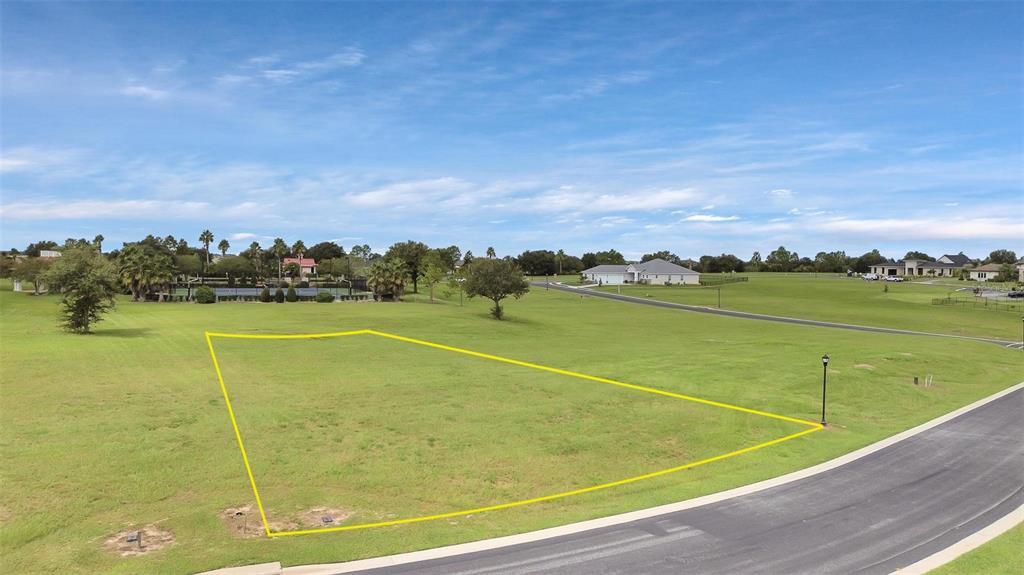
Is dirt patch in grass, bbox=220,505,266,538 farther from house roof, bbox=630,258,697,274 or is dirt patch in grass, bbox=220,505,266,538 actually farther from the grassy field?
house roof, bbox=630,258,697,274

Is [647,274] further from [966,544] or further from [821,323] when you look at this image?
[966,544]

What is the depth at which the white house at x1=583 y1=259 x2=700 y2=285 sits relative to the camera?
176m

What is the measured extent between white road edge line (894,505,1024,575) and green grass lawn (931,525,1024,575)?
0.18 m

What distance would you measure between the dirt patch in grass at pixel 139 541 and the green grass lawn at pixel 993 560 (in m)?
20.1

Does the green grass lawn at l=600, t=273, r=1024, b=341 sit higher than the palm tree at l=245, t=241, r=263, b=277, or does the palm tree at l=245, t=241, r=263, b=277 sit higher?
the palm tree at l=245, t=241, r=263, b=277

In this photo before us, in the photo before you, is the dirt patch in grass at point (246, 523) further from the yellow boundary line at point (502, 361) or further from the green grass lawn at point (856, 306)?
the green grass lawn at point (856, 306)

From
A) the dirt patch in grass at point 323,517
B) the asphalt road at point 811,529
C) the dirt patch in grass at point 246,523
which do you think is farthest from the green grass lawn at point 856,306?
the dirt patch in grass at point 246,523

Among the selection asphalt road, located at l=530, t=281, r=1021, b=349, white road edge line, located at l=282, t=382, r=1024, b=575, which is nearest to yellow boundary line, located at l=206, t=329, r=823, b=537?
white road edge line, located at l=282, t=382, r=1024, b=575

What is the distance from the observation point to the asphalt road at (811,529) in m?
14.8

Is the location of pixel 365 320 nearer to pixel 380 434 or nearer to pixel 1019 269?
pixel 380 434

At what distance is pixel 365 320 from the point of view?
62469mm

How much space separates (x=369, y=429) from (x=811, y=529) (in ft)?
58.1

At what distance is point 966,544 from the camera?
52.6 ft

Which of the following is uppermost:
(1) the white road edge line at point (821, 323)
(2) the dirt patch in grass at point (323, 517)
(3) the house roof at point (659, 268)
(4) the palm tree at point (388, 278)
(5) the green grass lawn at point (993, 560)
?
(3) the house roof at point (659, 268)
